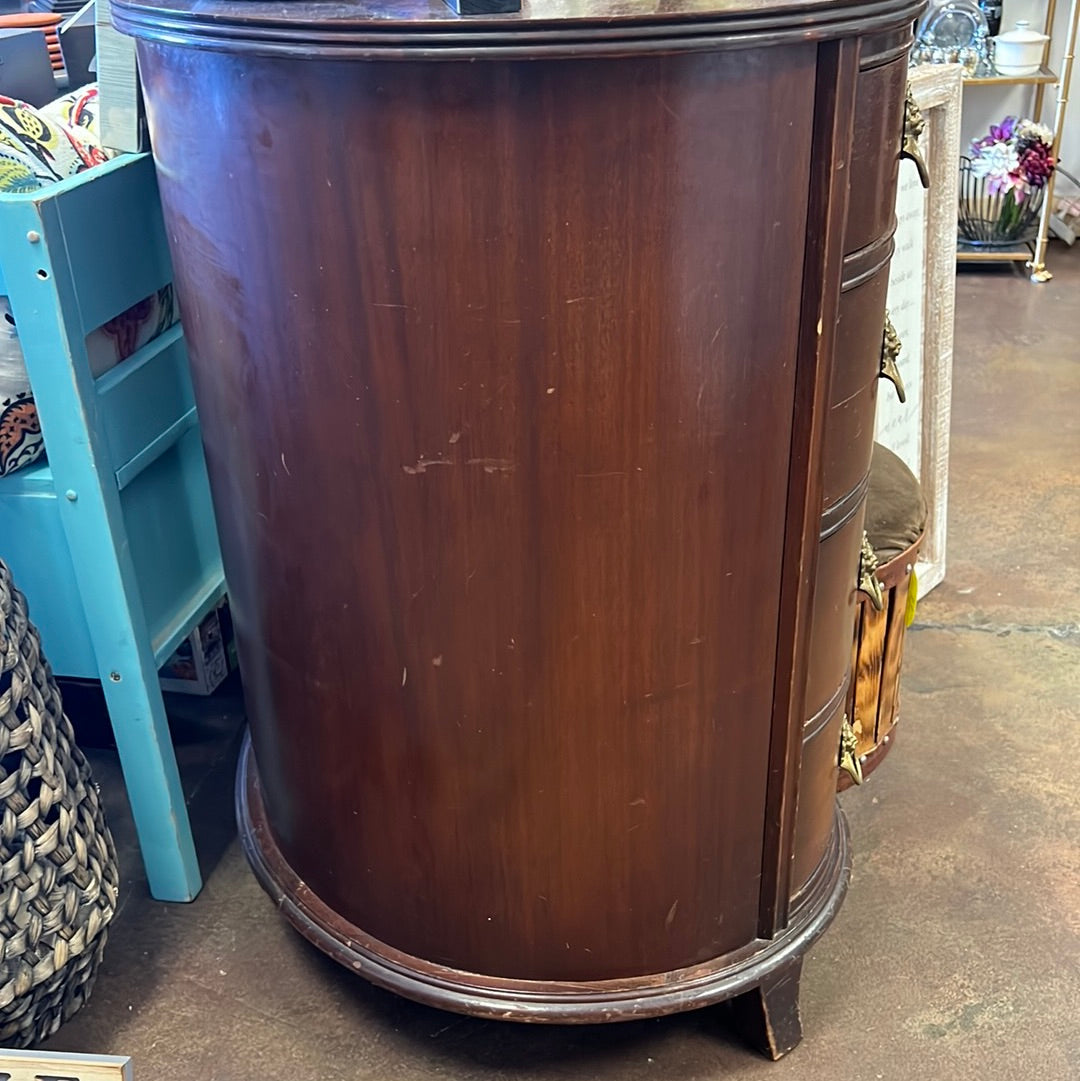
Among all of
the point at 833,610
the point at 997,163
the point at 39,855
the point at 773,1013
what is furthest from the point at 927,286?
A: the point at 997,163

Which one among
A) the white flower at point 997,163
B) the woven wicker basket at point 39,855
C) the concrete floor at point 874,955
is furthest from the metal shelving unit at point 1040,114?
the woven wicker basket at point 39,855

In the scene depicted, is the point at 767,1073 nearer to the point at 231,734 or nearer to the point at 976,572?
the point at 231,734

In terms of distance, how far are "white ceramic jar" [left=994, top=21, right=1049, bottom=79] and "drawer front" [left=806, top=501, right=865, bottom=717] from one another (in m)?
2.96

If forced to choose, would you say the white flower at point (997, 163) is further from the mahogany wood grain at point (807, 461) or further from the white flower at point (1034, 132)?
the mahogany wood grain at point (807, 461)

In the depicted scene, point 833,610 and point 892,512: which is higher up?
point 833,610

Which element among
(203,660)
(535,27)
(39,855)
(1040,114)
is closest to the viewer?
(535,27)

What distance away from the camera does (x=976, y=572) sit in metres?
2.18

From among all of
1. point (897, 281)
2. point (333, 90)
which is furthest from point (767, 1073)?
point (897, 281)

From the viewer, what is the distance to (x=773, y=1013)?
1.28m

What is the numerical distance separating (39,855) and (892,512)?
1.08 meters

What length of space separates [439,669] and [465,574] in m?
0.10

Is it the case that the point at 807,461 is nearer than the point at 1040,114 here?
Yes

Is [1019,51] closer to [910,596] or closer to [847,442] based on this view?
[910,596]

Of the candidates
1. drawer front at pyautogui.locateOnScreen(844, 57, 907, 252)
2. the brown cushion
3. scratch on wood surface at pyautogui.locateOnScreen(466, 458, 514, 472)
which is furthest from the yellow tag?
scratch on wood surface at pyautogui.locateOnScreen(466, 458, 514, 472)
